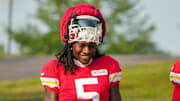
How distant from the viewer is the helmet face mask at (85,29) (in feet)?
11.3

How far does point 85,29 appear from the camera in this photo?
11.4ft

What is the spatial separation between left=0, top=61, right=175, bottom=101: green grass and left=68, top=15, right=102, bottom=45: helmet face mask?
4.61 m

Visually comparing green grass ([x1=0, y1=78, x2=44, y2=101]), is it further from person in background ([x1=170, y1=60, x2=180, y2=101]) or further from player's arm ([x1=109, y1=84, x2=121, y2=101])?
person in background ([x1=170, y1=60, x2=180, y2=101])

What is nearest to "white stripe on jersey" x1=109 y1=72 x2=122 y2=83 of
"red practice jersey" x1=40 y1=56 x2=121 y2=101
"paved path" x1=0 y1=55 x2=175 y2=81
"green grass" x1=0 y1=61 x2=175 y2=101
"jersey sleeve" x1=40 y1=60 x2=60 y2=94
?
"red practice jersey" x1=40 y1=56 x2=121 y2=101

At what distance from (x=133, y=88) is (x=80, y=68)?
6747 mm

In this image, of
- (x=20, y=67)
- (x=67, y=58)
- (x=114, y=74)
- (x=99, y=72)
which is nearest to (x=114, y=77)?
(x=114, y=74)

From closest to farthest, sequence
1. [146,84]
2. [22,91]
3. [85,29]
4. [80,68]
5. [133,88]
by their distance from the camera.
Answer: [85,29], [80,68], [22,91], [133,88], [146,84]

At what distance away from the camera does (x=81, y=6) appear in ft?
12.0

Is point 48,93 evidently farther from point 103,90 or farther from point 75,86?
point 103,90

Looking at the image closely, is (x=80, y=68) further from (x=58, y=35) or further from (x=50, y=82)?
(x=58, y=35)

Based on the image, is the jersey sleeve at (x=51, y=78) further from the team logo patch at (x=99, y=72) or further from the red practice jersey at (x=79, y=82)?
the team logo patch at (x=99, y=72)

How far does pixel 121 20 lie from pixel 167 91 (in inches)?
787

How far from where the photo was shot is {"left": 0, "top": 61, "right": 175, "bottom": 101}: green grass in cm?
844

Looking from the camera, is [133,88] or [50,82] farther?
[133,88]
